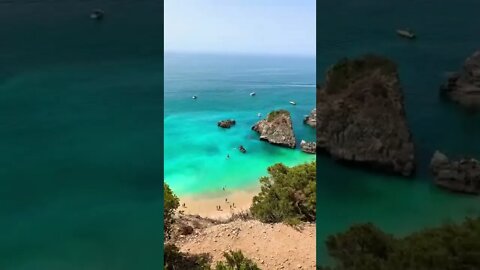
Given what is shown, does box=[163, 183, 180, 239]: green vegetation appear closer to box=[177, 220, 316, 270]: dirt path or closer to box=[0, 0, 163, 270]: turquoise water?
box=[177, 220, 316, 270]: dirt path

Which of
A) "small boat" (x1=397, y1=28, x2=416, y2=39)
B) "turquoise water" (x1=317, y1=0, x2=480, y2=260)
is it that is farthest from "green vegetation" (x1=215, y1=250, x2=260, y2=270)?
"small boat" (x1=397, y1=28, x2=416, y2=39)

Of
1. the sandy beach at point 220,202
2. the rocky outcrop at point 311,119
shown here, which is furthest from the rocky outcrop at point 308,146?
the sandy beach at point 220,202

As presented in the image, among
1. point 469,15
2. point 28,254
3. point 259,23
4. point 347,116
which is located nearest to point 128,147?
point 28,254

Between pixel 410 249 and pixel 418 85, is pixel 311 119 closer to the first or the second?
pixel 418 85

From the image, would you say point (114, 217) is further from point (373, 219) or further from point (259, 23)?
point (259, 23)

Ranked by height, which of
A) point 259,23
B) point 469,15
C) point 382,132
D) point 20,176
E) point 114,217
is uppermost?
point 259,23

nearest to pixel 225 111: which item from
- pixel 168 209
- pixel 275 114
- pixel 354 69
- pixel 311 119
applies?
pixel 275 114

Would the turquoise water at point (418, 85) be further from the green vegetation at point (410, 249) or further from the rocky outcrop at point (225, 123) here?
the rocky outcrop at point (225, 123)
